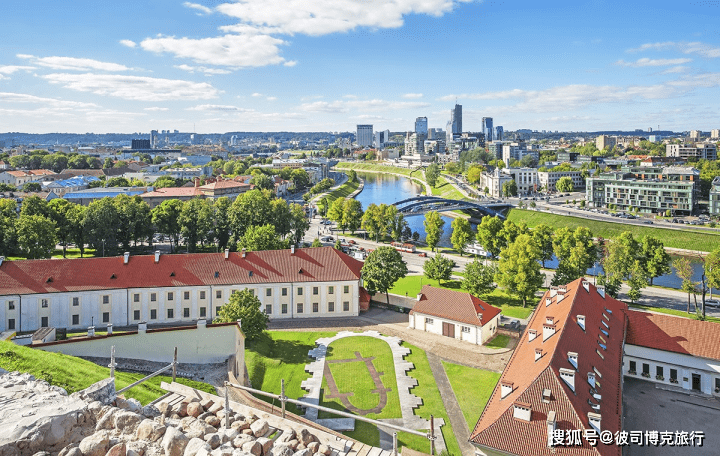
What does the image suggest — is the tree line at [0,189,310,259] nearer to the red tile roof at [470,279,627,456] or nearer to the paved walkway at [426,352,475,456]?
the paved walkway at [426,352,475,456]

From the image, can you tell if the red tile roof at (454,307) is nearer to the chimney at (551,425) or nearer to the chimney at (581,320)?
the chimney at (581,320)

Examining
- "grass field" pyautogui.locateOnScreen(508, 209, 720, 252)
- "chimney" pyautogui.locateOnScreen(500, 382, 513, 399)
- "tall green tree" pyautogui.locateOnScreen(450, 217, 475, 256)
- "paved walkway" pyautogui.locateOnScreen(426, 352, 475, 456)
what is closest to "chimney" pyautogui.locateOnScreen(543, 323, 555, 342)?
"chimney" pyautogui.locateOnScreen(500, 382, 513, 399)

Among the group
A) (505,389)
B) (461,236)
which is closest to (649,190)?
(461,236)

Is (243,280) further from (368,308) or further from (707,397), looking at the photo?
(707,397)

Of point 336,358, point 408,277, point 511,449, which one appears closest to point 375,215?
point 408,277

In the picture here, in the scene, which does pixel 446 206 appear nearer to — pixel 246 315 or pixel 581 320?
pixel 246 315

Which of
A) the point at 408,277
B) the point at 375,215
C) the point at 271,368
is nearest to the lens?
the point at 271,368

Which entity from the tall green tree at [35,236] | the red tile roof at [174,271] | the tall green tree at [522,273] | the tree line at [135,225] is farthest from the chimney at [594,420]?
the tall green tree at [35,236]
